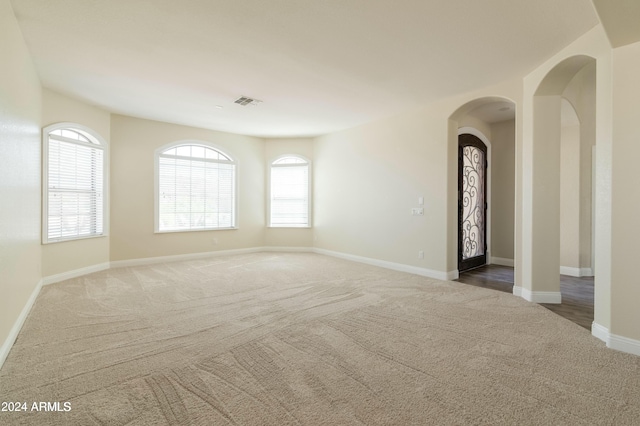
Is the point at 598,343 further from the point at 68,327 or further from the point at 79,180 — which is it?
the point at 79,180

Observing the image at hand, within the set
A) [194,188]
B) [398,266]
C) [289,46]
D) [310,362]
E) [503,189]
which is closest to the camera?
[310,362]

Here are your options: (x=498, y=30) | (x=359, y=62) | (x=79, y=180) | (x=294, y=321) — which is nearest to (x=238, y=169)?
(x=79, y=180)

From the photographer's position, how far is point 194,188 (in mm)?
6852

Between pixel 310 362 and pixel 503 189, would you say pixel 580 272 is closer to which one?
pixel 503 189

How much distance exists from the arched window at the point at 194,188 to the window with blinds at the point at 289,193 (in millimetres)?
1057

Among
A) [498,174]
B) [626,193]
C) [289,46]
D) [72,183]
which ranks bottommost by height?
[626,193]

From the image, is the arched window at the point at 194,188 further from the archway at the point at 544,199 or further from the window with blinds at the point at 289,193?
the archway at the point at 544,199

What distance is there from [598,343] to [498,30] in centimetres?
301

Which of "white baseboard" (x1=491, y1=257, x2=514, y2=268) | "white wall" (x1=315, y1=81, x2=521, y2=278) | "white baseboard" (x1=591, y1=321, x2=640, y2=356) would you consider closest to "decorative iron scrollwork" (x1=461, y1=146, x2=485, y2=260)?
"white baseboard" (x1=491, y1=257, x2=514, y2=268)

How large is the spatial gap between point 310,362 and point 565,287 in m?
4.44

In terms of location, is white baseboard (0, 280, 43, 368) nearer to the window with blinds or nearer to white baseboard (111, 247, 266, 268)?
white baseboard (111, 247, 266, 268)

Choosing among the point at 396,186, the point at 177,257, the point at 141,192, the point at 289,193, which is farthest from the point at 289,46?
the point at 177,257

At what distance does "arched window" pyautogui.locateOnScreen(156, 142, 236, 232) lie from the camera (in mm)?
6395

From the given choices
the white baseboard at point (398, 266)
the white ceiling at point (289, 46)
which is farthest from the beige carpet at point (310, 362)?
the white ceiling at point (289, 46)
